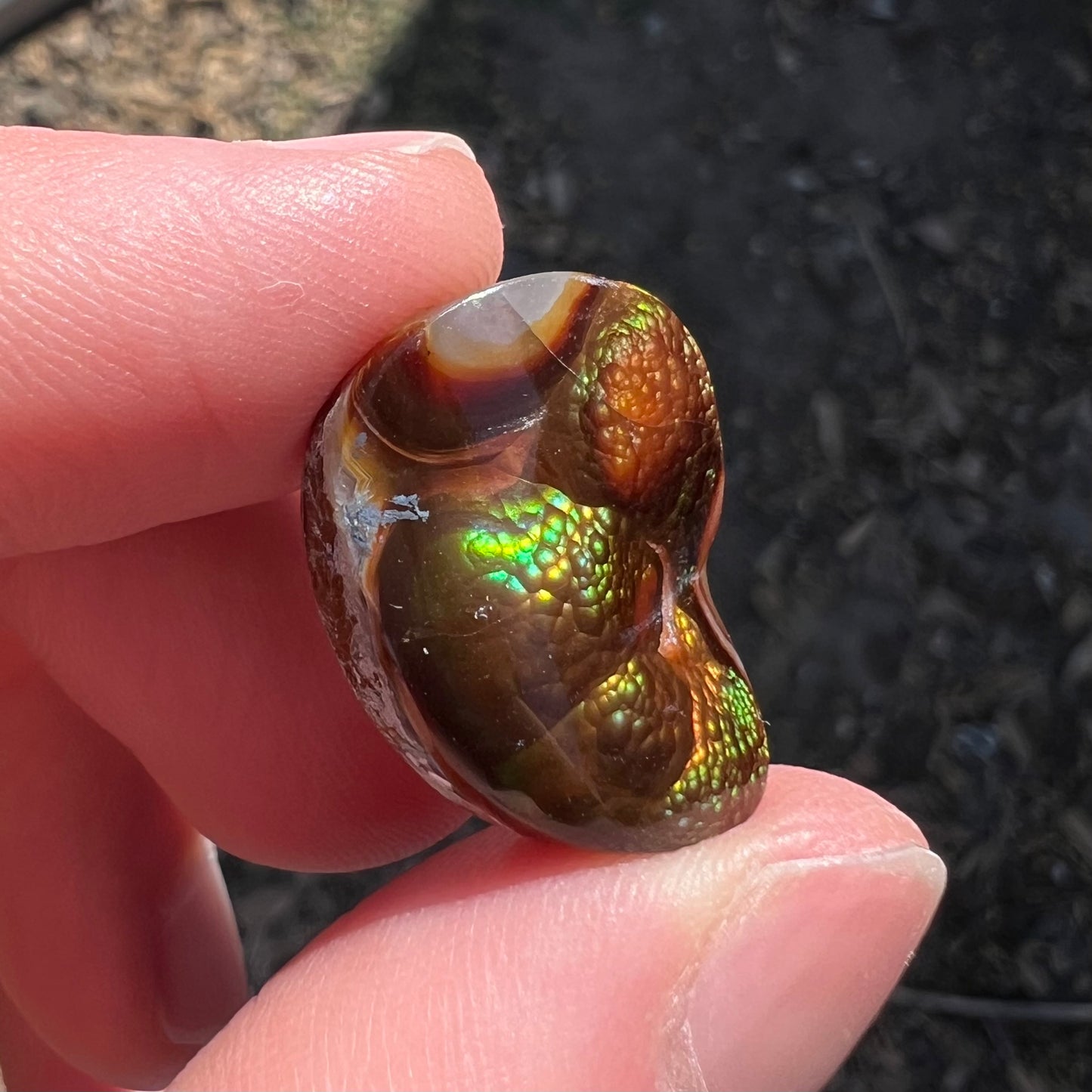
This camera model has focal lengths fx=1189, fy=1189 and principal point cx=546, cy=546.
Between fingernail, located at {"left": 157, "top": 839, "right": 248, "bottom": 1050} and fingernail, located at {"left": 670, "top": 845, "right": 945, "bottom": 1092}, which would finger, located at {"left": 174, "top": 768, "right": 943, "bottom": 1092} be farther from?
fingernail, located at {"left": 157, "top": 839, "right": 248, "bottom": 1050}

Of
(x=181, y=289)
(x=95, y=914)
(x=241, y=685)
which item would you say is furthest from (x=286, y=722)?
(x=181, y=289)

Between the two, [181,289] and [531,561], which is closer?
[531,561]

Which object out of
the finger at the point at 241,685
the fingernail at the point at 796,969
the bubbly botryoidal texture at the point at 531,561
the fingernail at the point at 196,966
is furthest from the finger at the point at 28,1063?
the fingernail at the point at 796,969

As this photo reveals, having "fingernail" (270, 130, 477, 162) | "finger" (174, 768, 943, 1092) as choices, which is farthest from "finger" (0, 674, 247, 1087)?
"fingernail" (270, 130, 477, 162)

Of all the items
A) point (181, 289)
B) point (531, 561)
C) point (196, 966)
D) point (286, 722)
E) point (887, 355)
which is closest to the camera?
point (531, 561)

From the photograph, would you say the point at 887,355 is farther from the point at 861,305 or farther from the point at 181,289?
the point at 181,289

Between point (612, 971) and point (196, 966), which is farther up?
point (612, 971)

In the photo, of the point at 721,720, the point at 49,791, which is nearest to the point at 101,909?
the point at 49,791

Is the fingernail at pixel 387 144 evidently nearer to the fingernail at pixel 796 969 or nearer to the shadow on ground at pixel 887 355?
the fingernail at pixel 796 969

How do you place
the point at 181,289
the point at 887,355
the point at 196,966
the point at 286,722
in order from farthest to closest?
the point at 887,355, the point at 196,966, the point at 286,722, the point at 181,289
